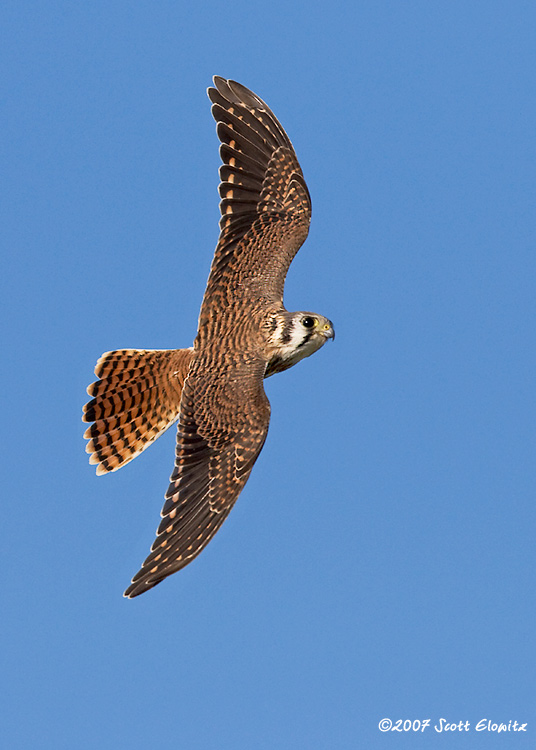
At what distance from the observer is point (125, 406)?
9.58 m

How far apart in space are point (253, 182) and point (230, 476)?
8.93 feet

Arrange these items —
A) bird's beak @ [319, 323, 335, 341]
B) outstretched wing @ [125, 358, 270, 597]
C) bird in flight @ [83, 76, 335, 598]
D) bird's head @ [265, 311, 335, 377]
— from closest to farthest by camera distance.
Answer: outstretched wing @ [125, 358, 270, 597] → bird in flight @ [83, 76, 335, 598] → bird's head @ [265, 311, 335, 377] → bird's beak @ [319, 323, 335, 341]

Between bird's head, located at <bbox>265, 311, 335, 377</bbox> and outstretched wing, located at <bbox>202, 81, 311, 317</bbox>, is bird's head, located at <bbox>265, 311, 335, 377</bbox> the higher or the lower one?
the lower one

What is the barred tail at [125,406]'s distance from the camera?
9.55 meters

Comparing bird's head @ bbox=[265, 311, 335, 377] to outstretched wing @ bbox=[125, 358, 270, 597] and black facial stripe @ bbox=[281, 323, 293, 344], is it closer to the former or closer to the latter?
black facial stripe @ bbox=[281, 323, 293, 344]

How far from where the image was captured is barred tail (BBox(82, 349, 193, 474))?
955cm

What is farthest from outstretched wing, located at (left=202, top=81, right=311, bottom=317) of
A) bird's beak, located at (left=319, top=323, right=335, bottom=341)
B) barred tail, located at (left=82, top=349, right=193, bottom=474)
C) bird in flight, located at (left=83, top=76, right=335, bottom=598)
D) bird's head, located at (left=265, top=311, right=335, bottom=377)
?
barred tail, located at (left=82, top=349, right=193, bottom=474)

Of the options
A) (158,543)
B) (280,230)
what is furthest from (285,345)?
(158,543)

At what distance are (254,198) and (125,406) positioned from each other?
2.10 meters

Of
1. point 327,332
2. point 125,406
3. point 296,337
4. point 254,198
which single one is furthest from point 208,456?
point 254,198

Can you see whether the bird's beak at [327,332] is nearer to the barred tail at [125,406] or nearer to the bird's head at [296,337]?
the bird's head at [296,337]

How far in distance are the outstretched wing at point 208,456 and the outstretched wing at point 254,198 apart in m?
0.81

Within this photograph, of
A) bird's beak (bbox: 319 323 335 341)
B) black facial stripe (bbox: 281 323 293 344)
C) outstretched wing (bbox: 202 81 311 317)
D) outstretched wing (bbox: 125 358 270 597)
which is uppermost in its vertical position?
outstretched wing (bbox: 202 81 311 317)

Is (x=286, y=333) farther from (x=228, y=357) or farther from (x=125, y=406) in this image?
(x=125, y=406)
